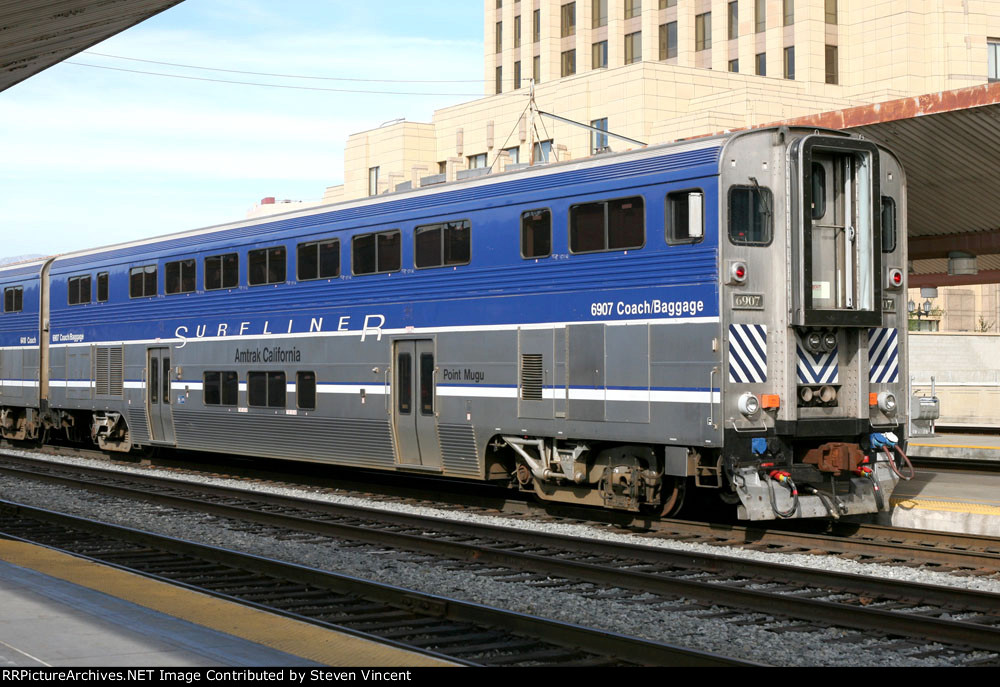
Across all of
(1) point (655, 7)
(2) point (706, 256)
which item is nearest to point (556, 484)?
(2) point (706, 256)

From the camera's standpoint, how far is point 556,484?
45.9 ft

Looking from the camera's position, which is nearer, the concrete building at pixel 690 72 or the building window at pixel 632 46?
the concrete building at pixel 690 72

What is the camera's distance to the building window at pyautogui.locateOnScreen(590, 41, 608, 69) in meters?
69.6

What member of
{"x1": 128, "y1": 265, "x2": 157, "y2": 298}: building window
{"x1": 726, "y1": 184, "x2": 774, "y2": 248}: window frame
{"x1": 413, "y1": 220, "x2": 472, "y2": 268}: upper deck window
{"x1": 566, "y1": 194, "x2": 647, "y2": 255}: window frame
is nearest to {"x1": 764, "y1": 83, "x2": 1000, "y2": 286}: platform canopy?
{"x1": 726, "y1": 184, "x2": 774, "y2": 248}: window frame

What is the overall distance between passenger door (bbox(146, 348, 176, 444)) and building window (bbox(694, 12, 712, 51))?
5128cm

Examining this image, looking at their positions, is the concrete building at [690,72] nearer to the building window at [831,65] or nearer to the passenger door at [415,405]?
the building window at [831,65]

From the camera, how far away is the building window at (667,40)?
220ft

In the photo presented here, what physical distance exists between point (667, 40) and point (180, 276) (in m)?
52.2

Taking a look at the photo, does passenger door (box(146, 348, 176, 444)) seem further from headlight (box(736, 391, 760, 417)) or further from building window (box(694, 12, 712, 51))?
building window (box(694, 12, 712, 51))

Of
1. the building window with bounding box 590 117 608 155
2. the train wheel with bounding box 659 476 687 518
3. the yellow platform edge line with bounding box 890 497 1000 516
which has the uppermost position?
the building window with bounding box 590 117 608 155

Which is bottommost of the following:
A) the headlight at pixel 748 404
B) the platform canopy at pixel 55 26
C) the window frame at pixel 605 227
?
the headlight at pixel 748 404

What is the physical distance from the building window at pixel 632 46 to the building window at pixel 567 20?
4065 mm

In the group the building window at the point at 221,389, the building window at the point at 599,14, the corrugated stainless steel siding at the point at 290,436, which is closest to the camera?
the corrugated stainless steel siding at the point at 290,436

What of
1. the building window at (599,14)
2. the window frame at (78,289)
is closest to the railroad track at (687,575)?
the window frame at (78,289)
